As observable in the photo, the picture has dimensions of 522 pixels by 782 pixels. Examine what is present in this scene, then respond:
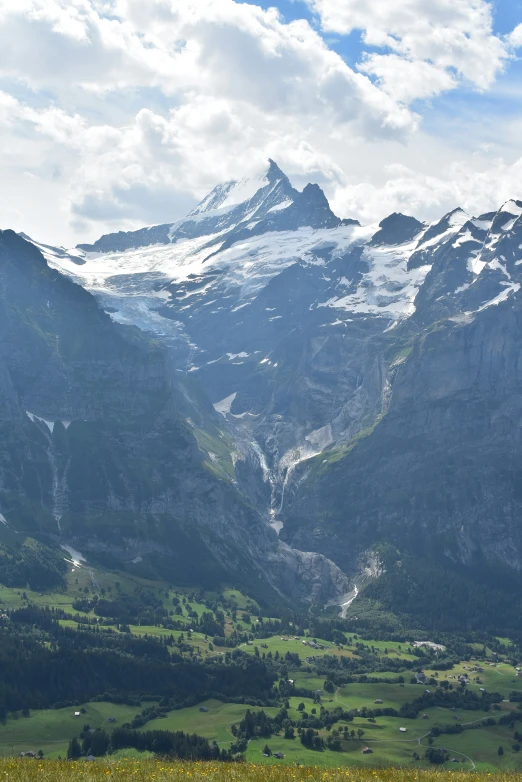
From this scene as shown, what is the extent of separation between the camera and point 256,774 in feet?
239

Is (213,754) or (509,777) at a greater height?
(509,777)

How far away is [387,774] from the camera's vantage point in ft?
256

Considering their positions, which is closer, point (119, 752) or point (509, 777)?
point (509, 777)

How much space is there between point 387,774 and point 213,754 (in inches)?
4861

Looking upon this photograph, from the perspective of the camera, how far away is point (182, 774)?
7106 centimetres

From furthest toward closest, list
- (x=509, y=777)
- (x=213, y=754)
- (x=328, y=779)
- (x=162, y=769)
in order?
(x=213, y=754)
(x=509, y=777)
(x=162, y=769)
(x=328, y=779)

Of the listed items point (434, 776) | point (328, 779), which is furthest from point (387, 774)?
point (328, 779)

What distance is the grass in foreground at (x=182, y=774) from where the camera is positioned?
69.3 meters

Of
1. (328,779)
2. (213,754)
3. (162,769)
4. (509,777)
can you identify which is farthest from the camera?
(213,754)

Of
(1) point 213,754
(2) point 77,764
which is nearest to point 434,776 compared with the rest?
(2) point 77,764

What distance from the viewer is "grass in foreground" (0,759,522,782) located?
6931 cm

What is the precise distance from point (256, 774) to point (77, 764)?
736 inches

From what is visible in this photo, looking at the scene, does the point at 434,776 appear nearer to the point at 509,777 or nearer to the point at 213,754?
the point at 509,777

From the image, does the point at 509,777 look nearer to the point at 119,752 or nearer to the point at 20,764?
the point at 20,764
